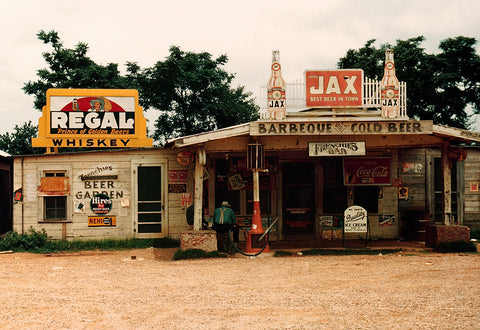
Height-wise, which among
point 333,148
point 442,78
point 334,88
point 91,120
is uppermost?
point 442,78

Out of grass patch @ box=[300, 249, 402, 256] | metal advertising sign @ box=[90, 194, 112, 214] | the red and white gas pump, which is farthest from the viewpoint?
metal advertising sign @ box=[90, 194, 112, 214]

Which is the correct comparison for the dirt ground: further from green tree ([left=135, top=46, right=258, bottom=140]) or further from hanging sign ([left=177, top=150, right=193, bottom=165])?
green tree ([left=135, top=46, right=258, bottom=140])

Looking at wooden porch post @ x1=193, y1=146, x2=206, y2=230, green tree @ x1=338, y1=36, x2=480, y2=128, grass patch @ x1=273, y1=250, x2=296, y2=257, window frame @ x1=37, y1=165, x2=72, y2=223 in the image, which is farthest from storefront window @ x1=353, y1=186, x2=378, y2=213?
green tree @ x1=338, y1=36, x2=480, y2=128

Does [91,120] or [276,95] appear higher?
[276,95]

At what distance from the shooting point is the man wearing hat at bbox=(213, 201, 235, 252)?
1329 cm

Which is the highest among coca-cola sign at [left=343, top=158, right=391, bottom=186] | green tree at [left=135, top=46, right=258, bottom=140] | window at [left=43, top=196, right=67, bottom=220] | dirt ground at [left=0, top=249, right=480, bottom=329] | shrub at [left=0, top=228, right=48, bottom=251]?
green tree at [left=135, top=46, right=258, bottom=140]

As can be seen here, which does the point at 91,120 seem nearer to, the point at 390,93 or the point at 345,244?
the point at 345,244

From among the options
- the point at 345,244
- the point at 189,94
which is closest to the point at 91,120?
the point at 345,244

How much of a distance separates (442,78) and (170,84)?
16.4m

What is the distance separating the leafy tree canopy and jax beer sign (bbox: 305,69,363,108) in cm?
1740

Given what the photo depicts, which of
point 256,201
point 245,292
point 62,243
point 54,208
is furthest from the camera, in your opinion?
point 54,208

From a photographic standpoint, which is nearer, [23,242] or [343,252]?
[343,252]

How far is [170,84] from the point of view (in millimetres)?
31422

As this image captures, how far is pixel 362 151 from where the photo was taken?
1326 centimetres
